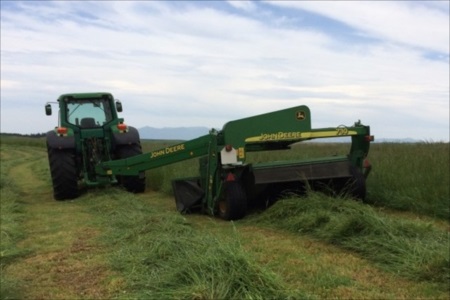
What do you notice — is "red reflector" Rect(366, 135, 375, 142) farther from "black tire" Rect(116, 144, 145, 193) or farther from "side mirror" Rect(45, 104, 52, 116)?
"side mirror" Rect(45, 104, 52, 116)

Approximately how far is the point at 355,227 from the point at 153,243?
6.91ft

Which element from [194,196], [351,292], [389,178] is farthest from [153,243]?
[389,178]

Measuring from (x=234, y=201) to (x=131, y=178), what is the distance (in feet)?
13.7

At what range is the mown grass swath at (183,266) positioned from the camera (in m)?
3.19

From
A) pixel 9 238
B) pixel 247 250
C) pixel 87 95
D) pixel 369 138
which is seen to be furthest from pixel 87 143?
pixel 247 250

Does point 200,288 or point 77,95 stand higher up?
point 77,95

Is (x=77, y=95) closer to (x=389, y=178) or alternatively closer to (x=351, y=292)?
(x=389, y=178)

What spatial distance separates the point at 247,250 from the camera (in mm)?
4711

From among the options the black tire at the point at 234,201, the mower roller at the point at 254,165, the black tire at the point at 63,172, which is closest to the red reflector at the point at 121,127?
the black tire at the point at 63,172

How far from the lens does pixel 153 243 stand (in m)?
4.80

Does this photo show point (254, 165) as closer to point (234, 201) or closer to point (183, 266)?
point (234, 201)

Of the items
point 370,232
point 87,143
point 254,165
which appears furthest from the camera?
point 87,143

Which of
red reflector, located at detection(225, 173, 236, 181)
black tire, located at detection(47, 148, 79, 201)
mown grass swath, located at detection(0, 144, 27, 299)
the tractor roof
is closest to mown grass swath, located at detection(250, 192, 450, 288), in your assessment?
red reflector, located at detection(225, 173, 236, 181)

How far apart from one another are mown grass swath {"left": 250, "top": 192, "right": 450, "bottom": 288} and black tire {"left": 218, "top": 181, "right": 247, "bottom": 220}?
20cm
